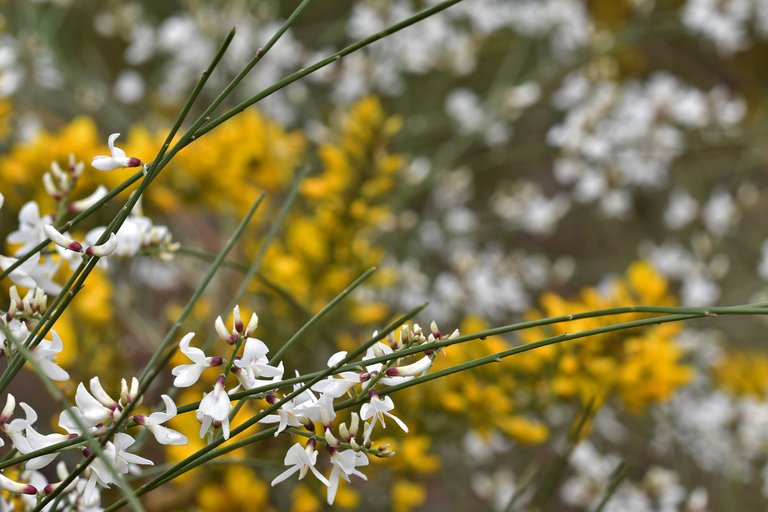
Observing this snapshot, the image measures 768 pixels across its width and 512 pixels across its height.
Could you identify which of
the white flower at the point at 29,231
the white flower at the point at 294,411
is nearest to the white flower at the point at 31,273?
the white flower at the point at 29,231

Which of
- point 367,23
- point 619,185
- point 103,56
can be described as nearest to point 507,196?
point 619,185

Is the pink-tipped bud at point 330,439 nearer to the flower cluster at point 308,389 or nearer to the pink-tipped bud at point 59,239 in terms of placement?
the flower cluster at point 308,389

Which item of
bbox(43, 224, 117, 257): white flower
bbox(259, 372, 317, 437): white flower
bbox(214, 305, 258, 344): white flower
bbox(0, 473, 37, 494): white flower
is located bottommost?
bbox(259, 372, 317, 437): white flower

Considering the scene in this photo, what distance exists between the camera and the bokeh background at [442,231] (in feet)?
2.18

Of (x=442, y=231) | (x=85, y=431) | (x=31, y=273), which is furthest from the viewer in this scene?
(x=442, y=231)

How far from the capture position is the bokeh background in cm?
66

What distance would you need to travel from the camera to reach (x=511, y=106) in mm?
1054

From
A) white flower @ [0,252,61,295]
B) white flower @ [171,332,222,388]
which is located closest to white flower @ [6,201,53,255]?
white flower @ [0,252,61,295]

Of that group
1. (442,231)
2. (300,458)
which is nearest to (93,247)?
(300,458)

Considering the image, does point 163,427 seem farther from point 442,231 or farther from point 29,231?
point 442,231

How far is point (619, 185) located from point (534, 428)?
54 centimetres

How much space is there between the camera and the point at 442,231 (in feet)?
3.88

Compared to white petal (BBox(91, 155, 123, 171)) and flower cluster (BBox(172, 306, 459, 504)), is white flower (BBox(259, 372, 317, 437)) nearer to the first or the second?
flower cluster (BBox(172, 306, 459, 504))

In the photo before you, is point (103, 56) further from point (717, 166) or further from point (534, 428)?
point (534, 428)
